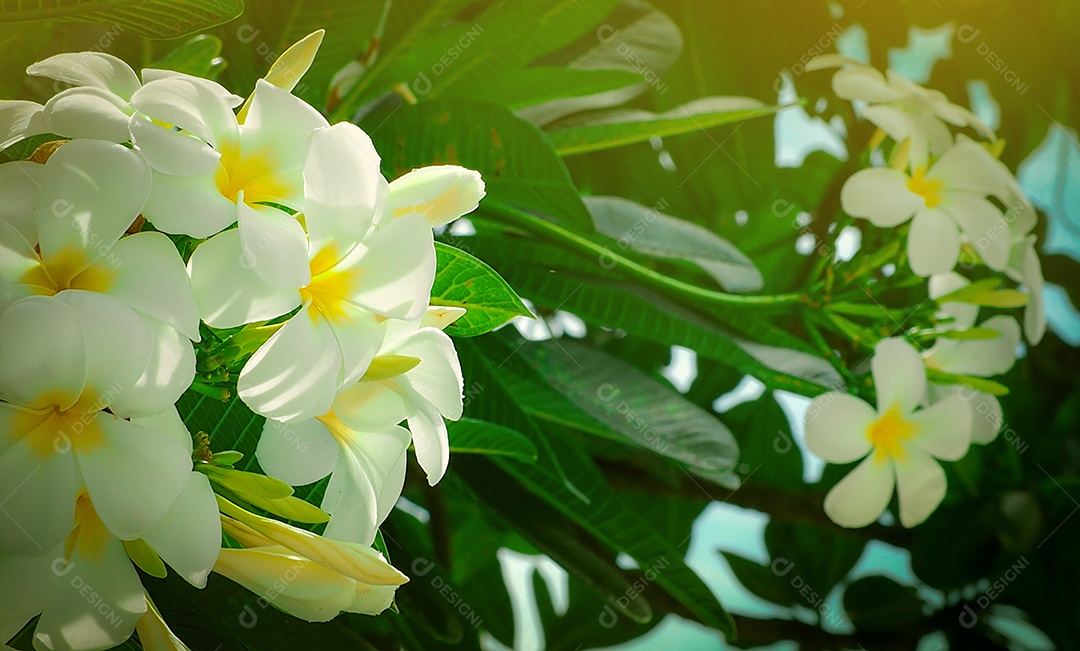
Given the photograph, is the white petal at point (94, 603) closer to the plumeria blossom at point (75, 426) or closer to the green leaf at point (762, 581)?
the plumeria blossom at point (75, 426)

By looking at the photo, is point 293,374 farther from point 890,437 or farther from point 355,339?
point 890,437

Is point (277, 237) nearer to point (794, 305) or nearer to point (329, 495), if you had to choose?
point (329, 495)

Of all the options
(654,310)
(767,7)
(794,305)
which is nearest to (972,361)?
(794,305)

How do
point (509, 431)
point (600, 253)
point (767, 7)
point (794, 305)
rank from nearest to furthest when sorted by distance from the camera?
point (509, 431), point (600, 253), point (794, 305), point (767, 7)

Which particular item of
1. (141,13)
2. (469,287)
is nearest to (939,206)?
(469,287)

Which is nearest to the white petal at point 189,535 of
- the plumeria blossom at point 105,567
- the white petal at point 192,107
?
the plumeria blossom at point 105,567

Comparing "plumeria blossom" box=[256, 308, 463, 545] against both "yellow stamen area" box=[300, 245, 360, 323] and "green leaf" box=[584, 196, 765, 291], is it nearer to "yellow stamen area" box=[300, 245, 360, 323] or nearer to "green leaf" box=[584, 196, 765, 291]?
"yellow stamen area" box=[300, 245, 360, 323]
